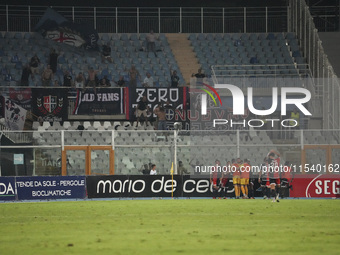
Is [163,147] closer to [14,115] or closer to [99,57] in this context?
[14,115]

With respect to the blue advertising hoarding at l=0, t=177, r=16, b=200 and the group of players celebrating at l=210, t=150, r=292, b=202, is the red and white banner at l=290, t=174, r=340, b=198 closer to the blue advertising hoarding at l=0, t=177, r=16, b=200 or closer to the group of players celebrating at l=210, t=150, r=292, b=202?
the group of players celebrating at l=210, t=150, r=292, b=202

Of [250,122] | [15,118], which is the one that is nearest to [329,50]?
[250,122]

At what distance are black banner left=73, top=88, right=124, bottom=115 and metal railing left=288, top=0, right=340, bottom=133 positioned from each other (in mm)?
10238

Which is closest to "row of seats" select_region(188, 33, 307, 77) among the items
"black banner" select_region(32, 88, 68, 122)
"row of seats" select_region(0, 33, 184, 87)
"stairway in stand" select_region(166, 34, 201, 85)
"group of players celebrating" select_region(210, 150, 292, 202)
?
"stairway in stand" select_region(166, 34, 201, 85)

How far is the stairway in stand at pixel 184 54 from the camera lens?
136ft

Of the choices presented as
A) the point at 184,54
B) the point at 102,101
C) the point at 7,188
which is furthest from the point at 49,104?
the point at 184,54

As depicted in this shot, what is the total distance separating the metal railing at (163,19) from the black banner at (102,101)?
718cm

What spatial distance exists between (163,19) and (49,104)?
38.1 ft

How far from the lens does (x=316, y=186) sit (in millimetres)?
31000

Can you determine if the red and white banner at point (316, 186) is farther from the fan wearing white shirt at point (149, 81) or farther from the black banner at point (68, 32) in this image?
the black banner at point (68, 32)

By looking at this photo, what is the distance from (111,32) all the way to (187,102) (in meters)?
9.65

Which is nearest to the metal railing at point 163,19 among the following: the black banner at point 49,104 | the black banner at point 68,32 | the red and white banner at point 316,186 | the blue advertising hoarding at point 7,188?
the black banner at point 68,32

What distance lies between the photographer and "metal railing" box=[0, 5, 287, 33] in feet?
141

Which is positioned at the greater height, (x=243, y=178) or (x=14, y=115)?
(x=14, y=115)
